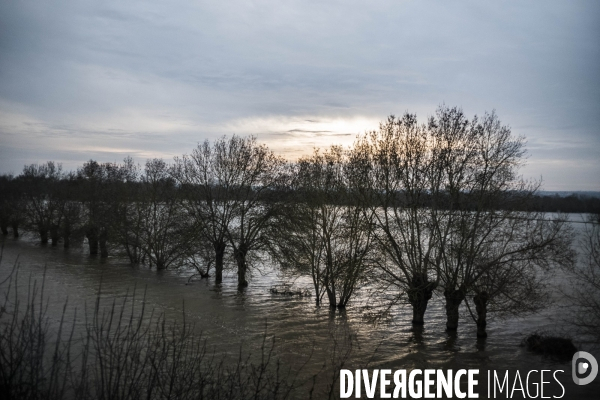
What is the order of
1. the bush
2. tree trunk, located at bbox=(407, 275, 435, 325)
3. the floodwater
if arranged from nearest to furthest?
1. the bush
2. the floodwater
3. tree trunk, located at bbox=(407, 275, 435, 325)

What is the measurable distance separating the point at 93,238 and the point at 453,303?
1718 inches

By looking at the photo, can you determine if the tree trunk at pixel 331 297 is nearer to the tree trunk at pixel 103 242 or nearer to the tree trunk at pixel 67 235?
the tree trunk at pixel 103 242

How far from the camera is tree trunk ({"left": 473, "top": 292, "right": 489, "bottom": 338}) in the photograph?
78.7 feet

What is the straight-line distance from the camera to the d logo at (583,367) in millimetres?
20094

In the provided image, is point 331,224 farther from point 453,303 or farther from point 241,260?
point 241,260

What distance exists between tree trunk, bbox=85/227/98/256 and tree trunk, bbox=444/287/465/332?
42068 millimetres

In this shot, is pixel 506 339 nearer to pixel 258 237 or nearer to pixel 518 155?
pixel 518 155

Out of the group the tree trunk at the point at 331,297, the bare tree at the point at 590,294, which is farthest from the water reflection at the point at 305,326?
the bare tree at the point at 590,294

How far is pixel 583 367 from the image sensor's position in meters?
21.6

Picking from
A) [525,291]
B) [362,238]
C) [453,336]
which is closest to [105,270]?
[362,238]

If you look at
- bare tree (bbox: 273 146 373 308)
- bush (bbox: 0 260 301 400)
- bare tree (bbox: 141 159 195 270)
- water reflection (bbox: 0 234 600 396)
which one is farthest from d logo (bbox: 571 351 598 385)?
bare tree (bbox: 141 159 195 270)

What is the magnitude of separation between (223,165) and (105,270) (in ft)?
53.7

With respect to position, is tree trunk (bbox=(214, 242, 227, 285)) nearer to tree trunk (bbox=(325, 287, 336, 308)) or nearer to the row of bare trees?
the row of bare trees

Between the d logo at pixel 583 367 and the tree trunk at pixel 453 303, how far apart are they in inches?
222
